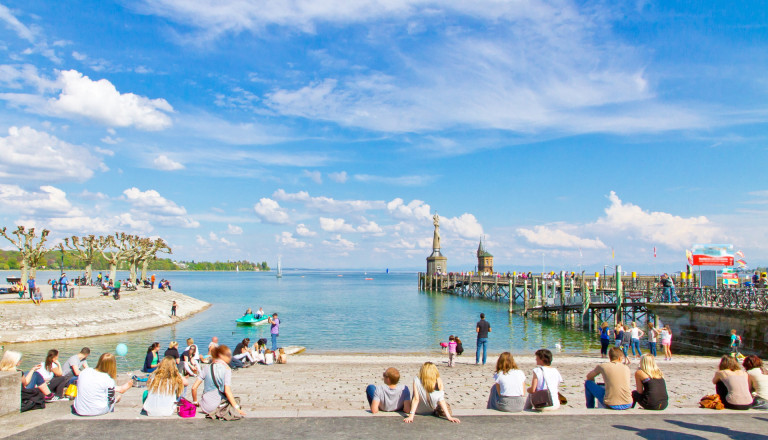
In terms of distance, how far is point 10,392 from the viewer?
27.0 feet

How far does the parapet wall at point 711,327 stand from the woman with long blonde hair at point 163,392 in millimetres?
24199

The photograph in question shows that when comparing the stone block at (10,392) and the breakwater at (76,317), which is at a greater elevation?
the stone block at (10,392)

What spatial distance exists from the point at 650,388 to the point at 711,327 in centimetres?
2056

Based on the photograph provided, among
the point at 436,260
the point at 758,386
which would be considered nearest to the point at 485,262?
the point at 436,260

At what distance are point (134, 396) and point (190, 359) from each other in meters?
4.98

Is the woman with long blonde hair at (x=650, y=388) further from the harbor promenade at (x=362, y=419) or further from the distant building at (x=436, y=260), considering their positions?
the distant building at (x=436, y=260)

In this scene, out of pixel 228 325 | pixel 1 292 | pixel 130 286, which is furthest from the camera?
pixel 130 286

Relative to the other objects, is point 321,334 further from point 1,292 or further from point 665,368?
point 1,292

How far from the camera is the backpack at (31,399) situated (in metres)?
8.56

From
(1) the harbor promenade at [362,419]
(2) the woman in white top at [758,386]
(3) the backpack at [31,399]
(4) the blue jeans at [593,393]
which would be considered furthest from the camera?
(4) the blue jeans at [593,393]

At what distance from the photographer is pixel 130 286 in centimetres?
4994

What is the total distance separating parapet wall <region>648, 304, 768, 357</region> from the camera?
70.9 feet

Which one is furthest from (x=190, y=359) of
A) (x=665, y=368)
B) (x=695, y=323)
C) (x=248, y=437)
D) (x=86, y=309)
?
(x=695, y=323)

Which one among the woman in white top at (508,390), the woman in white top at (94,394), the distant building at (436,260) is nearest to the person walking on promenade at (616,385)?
the woman in white top at (508,390)
